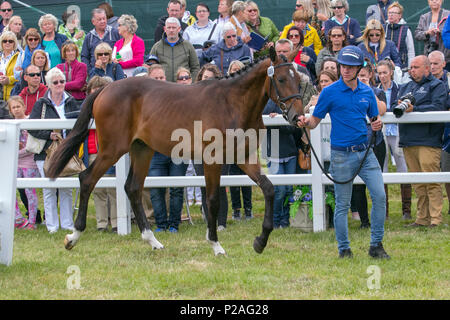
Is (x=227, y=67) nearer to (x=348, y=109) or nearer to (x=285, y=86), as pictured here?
(x=285, y=86)

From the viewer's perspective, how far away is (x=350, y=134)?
22.7ft

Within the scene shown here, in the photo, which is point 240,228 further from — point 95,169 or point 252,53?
point 252,53

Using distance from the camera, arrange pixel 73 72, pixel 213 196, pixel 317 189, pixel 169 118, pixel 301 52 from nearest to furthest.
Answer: pixel 213 196 → pixel 169 118 → pixel 317 189 → pixel 301 52 → pixel 73 72

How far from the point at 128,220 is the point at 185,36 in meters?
4.14

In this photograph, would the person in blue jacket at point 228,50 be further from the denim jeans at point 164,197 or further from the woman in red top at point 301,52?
the denim jeans at point 164,197

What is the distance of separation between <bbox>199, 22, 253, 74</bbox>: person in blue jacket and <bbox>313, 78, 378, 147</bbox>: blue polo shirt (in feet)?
12.6

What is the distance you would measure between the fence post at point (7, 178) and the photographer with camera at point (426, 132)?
478 cm

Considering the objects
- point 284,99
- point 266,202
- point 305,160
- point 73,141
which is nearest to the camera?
point 284,99

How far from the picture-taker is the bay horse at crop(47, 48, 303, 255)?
281 inches

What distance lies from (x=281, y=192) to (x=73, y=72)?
4102 mm

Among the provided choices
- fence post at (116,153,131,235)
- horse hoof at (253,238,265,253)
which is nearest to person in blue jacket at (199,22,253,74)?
fence post at (116,153,131,235)

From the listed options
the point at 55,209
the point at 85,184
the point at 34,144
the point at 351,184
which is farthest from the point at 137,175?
the point at 351,184

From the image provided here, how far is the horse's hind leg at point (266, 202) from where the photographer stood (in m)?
7.09

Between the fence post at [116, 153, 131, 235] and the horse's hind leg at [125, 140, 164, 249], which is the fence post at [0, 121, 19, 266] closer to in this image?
the horse's hind leg at [125, 140, 164, 249]
